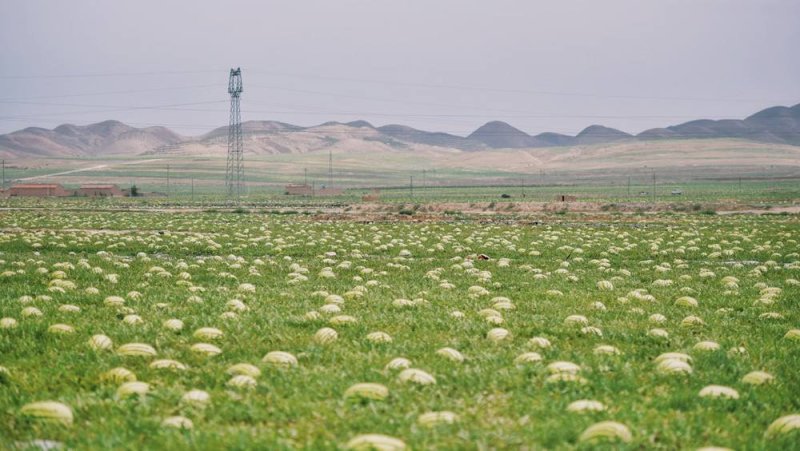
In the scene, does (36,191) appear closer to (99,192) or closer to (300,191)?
(99,192)

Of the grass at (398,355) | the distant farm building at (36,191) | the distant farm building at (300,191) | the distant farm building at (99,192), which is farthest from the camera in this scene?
the distant farm building at (300,191)

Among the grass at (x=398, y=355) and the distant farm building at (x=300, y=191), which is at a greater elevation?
the grass at (x=398, y=355)

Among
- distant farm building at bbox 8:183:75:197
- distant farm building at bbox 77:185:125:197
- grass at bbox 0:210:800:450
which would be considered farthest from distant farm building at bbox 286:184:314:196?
grass at bbox 0:210:800:450

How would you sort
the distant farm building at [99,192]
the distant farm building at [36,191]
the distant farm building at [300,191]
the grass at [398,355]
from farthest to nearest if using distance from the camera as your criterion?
the distant farm building at [300,191] → the distant farm building at [99,192] → the distant farm building at [36,191] → the grass at [398,355]

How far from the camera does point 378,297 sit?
10.9 m

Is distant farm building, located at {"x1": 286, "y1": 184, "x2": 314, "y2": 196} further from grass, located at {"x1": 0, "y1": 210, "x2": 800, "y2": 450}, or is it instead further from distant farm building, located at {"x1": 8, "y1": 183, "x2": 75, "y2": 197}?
grass, located at {"x1": 0, "y1": 210, "x2": 800, "y2": 450}

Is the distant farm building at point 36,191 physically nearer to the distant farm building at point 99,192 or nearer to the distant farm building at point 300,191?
the distant farm building at point 99,192

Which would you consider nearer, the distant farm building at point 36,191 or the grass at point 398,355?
the grass at point 398,355

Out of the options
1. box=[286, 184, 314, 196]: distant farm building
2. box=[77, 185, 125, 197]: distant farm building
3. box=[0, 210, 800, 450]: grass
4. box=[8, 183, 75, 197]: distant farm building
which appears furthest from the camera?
box=[286, 184, 314, 196]: distant farm building

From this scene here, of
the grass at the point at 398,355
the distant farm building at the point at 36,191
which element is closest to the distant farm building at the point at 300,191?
the distant farm building at the point at 36,191

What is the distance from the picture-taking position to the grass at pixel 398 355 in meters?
4.97

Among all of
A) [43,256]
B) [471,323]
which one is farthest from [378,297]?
[43,256]

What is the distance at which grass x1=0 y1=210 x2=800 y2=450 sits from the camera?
4.97 m

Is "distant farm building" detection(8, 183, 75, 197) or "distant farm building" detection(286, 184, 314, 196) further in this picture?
"distant farm building" detection(286, 184, 314, 196)
